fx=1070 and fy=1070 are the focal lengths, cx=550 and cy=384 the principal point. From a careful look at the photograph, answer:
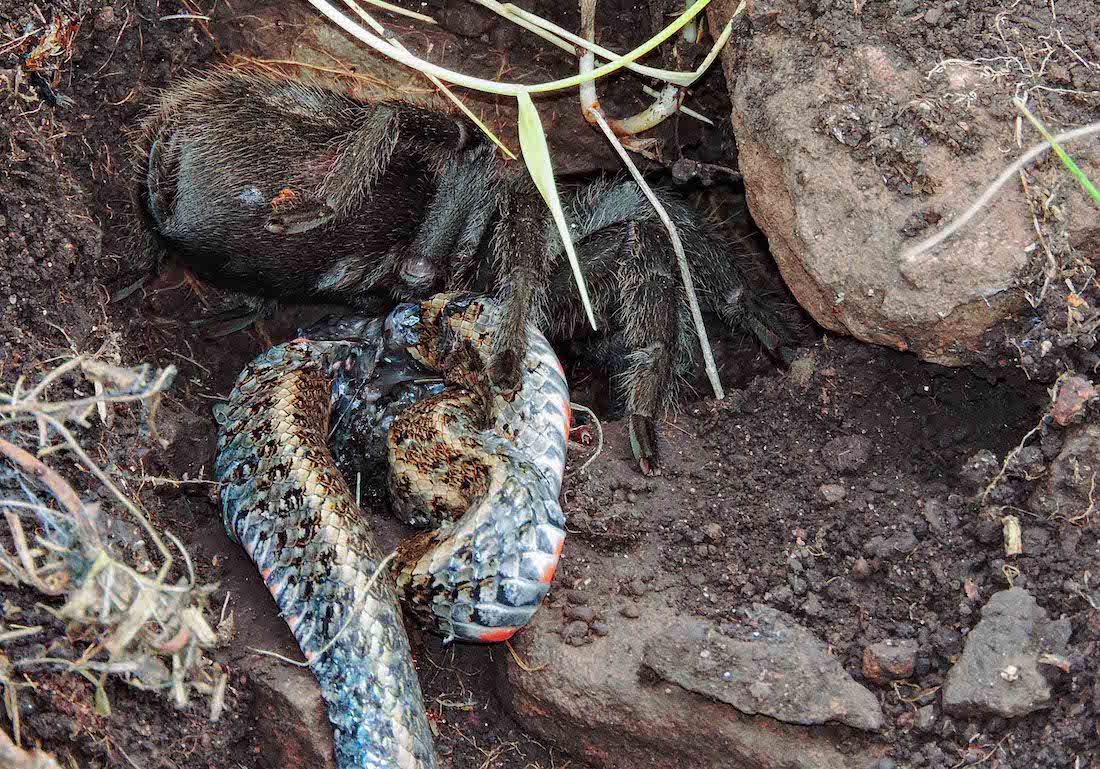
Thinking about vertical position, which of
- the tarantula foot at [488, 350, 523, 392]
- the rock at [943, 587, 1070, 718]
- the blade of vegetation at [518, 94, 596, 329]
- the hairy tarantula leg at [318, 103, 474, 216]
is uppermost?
the blade of vegetation at [518, 94, 596, 329]

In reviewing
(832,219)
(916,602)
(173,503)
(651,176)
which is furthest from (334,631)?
(651,176)

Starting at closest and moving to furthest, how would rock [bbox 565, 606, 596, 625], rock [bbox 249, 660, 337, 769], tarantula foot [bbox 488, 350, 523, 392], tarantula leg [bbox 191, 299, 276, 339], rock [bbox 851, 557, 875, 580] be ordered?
rock [bbox 249, 660, 337, 769] → rock [bbox 851, 557, 875, 580] → rock [bbox 565, 606, 596, 625] → tarantula foot [bbox 488, 350, 523, 392] → tarantula leg [bbox 191, 299, 276, 339]

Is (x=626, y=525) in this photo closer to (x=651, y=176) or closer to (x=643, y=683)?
(x=643, y=683)

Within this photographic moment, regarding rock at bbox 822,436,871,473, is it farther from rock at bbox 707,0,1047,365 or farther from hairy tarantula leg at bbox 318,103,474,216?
hairy tarantula leg at bbox 318,103,474,216

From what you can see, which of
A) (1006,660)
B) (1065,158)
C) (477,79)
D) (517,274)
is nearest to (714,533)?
(1006,660)

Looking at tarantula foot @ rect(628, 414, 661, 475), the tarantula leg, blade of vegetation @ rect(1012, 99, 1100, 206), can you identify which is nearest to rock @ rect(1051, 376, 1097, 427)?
blade of vegetation @ rect(1012, 99, 1100, 206)

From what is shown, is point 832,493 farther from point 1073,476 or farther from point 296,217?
point 296,217

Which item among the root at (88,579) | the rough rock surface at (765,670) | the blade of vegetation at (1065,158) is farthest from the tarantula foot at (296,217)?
the blade of vegetation at (1065,158)
